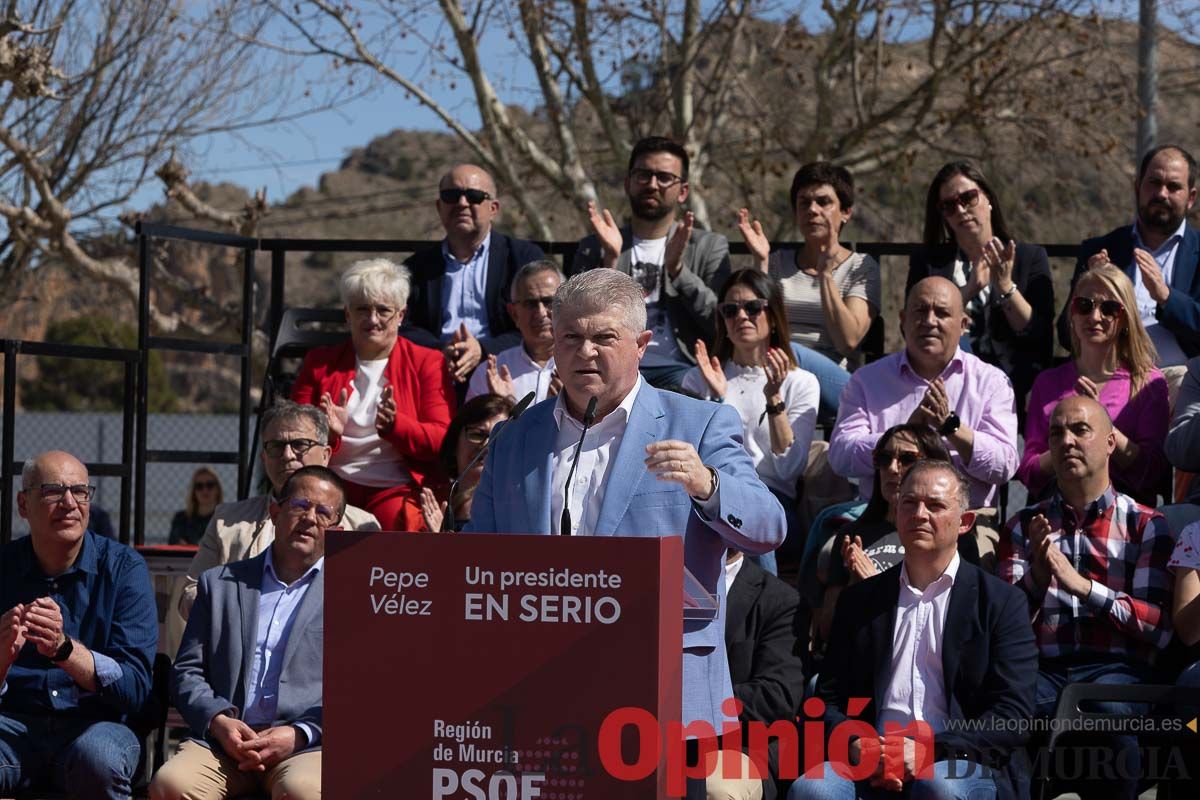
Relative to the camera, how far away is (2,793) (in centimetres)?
504

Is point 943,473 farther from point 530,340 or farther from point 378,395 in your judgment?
point 378,395

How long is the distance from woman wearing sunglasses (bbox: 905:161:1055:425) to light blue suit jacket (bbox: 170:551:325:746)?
3202 mm

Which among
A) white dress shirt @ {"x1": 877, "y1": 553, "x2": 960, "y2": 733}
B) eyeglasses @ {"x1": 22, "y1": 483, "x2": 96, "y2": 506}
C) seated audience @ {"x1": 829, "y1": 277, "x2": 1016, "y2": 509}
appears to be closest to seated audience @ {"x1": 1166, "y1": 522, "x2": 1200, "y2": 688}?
white dress shirt @ {"x1": 877, "y1": 553, "x2": 960, "y2": 733}

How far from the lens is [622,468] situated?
3.39 metres

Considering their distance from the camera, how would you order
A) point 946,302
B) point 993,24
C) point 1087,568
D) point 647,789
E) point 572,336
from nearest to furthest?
1. point 647,789
2. point 572,336
3. point 1087,568
4. point 946,302
5. point 993,24

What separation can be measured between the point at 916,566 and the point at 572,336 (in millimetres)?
1913

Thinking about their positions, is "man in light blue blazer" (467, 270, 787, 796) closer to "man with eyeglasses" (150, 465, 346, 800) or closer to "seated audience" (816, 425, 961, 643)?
"man with eyeglasses" (150, 465, 346, 800)

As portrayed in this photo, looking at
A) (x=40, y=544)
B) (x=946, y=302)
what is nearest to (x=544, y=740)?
(x=40, y=544)

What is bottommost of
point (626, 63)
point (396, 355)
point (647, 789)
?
point (647, 789)

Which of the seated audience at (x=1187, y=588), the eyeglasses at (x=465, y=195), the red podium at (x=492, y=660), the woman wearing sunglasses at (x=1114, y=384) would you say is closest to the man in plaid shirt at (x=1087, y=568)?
the seated audience at (x=1187, y=588)

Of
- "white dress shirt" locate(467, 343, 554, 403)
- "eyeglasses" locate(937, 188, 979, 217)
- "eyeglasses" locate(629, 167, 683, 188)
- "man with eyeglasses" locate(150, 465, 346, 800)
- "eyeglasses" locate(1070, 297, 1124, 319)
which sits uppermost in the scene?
"eyeglasses" locate(629, 167, 683, 188)

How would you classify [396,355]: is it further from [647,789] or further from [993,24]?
[993,24]

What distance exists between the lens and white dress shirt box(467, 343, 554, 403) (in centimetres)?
648

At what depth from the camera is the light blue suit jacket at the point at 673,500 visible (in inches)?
130
